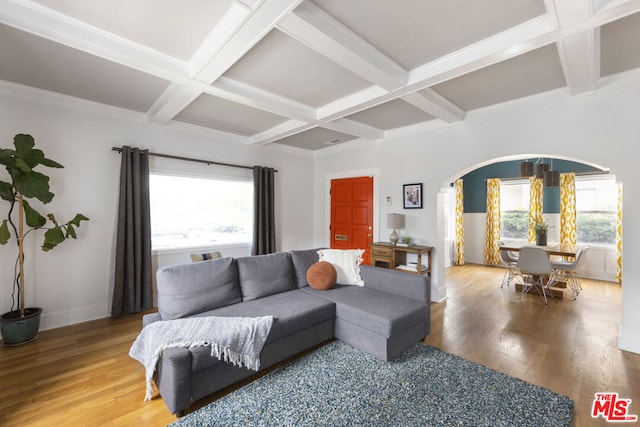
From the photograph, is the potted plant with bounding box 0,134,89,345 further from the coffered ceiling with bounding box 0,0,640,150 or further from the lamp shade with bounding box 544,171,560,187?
the lamp shade with bounding box 544,171,560,187

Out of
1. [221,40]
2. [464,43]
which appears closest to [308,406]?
[221,40]

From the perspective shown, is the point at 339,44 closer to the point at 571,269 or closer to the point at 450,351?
the point at 450,351

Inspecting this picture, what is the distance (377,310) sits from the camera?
8.27ft

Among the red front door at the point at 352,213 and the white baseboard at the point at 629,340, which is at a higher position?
the red front door at the point at 352,213

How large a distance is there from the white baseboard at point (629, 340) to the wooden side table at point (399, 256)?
1975mm

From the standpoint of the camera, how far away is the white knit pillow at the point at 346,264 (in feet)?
10.9

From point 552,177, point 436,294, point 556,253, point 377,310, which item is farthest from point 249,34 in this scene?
point 556,253

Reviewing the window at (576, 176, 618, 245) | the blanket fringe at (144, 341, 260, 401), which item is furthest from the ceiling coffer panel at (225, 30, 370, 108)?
the window at (576, 176, 618, 245)

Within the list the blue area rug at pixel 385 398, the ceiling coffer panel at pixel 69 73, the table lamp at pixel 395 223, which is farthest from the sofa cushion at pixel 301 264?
the ceiling coffer panel at pixel 69 73

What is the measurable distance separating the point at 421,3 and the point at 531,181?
235 inches

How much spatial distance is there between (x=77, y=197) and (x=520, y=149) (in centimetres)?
526

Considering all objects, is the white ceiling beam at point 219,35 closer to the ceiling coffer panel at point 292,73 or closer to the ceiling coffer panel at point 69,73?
the ceiling coffer panel at point 292,73

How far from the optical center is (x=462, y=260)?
23.0 ft

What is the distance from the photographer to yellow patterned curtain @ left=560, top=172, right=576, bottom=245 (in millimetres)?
5668
